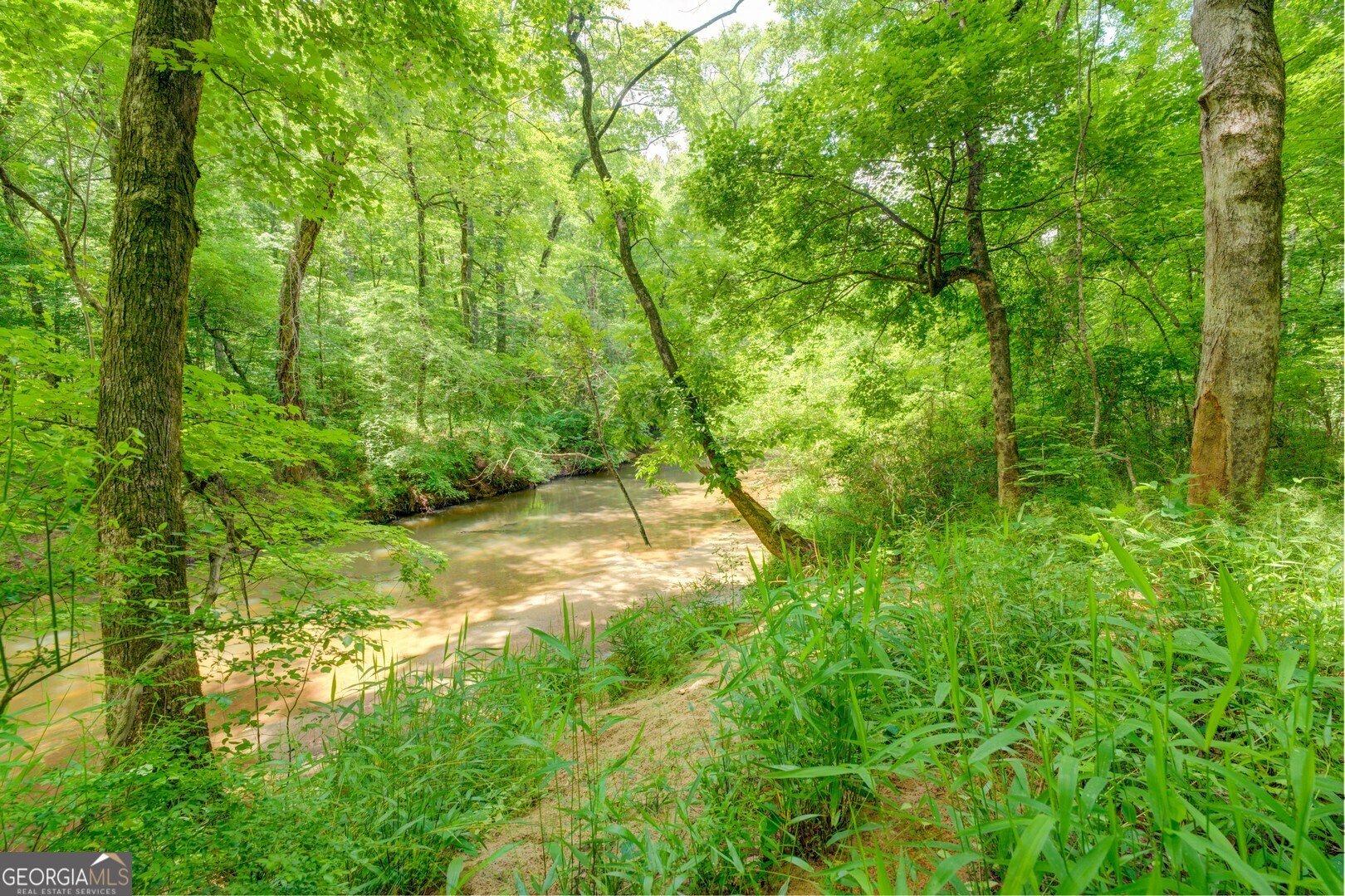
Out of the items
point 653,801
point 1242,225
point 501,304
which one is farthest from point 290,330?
point 1242,225

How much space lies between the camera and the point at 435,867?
1607 mm

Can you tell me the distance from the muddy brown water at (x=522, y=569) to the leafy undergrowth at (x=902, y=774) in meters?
1.62

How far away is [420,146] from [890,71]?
886cm

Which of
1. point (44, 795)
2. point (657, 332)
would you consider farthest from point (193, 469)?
point (657, 332)

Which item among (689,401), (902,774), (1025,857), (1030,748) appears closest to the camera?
(1025,857)

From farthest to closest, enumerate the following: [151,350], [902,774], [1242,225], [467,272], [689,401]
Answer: [467,272], [689,401], [1242,225], [151,350], [902,774]

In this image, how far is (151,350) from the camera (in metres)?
2.61

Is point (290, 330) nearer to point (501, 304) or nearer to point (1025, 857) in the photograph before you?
point (501, 304)

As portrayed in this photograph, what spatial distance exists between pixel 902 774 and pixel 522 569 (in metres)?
8.04

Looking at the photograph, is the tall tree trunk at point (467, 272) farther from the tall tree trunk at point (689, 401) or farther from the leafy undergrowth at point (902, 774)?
the leafy undergrowth at point (902, 774)

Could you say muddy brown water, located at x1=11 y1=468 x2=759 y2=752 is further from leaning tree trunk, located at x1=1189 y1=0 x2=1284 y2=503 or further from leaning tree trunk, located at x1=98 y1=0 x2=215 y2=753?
leaning tree trunk, located at x1=1189 y1=0 x2=1284 y2=503

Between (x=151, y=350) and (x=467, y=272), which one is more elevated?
(x=467, y=272)

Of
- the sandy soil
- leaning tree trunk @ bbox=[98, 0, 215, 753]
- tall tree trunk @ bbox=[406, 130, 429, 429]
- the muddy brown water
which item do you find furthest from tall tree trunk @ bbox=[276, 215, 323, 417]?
the sandy soil

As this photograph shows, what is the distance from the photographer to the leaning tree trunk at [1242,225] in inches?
108
